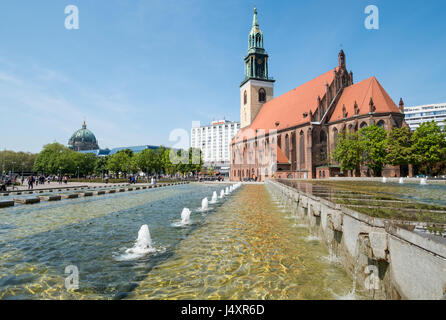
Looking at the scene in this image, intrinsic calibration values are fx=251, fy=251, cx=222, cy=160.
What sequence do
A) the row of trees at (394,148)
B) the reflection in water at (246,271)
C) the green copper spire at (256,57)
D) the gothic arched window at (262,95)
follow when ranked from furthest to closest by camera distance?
the gothic arched window at (262,95)
the green copper spire at (256,57)
the row of trees at (394,148)
the reflection in water at (246,271)

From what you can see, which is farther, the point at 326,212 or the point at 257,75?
the point at 257,75

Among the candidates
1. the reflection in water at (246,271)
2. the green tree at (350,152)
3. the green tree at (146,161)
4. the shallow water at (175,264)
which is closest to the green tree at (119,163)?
the green tree at (146,161)

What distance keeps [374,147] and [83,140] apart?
19595 centimetres

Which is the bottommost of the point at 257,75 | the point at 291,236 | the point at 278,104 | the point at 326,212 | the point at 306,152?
the point at 291,236

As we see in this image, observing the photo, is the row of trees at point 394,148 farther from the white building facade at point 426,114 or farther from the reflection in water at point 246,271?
the white building facade at point 426,114

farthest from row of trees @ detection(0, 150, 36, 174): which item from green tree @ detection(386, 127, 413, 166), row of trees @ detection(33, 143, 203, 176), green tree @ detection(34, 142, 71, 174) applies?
green tree @ detection(386, 127, 413, 166)

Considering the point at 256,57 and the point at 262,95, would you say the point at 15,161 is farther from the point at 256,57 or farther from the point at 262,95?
the point at 256,57

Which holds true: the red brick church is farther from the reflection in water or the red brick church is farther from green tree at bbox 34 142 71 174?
green tree at bbox 34 142 71 174

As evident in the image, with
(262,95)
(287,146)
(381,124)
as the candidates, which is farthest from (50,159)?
(381,124)

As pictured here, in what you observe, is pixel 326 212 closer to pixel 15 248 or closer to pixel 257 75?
pixel 15 248

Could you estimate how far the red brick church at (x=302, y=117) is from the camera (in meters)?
50.0

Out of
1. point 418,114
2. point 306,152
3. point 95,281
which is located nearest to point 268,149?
point 306,152
